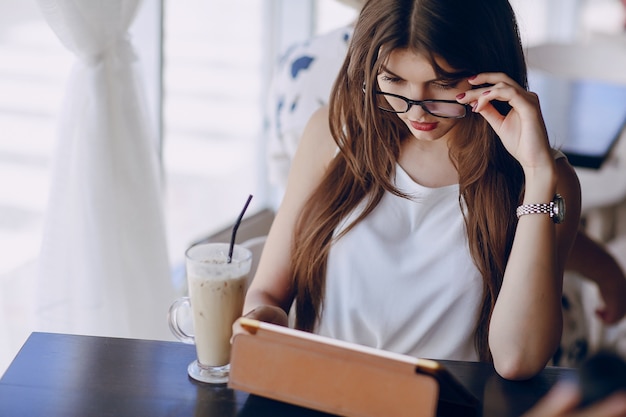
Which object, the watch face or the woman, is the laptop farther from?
the watch face

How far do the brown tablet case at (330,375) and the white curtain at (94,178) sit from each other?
2.94 ft

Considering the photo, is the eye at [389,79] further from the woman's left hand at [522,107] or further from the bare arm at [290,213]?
the bare arm at [290,213]

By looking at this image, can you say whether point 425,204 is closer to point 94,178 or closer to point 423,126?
point 423,126

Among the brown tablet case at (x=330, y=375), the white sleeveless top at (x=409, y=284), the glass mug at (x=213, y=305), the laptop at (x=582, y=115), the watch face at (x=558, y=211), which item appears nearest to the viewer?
the brown tablet case at (x=330, y=375)

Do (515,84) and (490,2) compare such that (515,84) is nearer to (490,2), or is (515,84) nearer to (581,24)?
(490,2)

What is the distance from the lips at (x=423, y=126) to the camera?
1.29m

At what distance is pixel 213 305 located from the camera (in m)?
1.06

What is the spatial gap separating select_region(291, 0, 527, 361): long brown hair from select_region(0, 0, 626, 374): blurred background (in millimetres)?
267

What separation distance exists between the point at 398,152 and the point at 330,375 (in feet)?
2.13

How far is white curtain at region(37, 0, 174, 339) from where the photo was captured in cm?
172

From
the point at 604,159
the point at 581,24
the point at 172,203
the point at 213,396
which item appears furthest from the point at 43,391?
the point at 581,24

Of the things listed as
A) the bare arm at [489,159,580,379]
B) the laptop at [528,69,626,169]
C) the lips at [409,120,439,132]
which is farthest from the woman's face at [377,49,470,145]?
the laptop at [528,69,626,169]

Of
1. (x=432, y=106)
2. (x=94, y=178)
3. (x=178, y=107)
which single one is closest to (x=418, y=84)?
(x=432, y=106)

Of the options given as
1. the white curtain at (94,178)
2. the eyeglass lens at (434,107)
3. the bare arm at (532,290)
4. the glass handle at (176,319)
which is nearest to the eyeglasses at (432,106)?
the eyeglass lens at (434,107)
